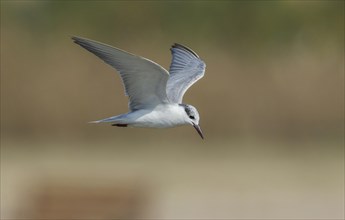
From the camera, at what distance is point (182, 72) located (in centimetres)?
1055

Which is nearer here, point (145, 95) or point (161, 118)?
point (161, 118)

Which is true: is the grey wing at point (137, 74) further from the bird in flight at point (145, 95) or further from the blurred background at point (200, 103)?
the blurred background at point (200, 103)

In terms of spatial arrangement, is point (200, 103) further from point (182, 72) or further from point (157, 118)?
point (157, 118)

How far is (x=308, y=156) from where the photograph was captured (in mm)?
18547

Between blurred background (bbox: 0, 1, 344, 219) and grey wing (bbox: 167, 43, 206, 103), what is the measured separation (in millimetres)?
5903

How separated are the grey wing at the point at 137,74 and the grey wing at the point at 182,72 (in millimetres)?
336

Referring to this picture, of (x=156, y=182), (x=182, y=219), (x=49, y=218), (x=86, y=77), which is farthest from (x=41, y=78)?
(x=49, y=218)

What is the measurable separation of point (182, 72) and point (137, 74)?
3.65ft

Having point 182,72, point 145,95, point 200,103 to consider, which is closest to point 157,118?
point 145,95

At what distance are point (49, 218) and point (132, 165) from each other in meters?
5.67

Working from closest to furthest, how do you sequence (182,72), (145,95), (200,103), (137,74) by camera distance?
(137,74), (145,95), (182,72), (200,103)

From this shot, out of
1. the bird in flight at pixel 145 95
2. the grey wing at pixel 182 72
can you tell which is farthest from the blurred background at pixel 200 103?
the bird in flight at pixel 145 95

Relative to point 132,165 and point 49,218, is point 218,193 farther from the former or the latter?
point 49,218

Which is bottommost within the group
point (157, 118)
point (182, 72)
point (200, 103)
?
point (157, 118)
